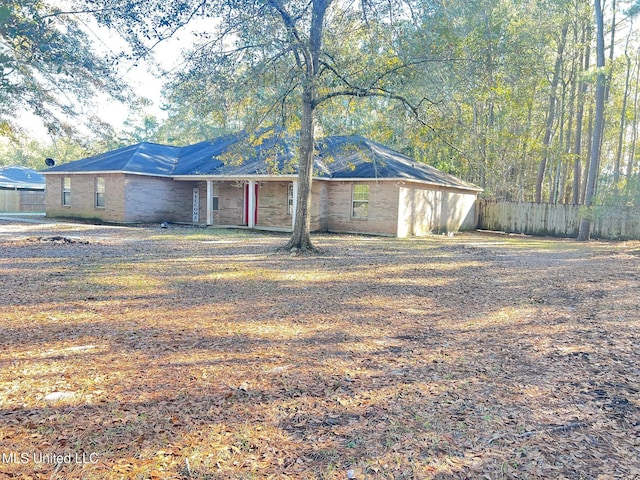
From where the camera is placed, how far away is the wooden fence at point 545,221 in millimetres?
21891

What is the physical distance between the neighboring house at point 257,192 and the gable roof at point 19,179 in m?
14.7

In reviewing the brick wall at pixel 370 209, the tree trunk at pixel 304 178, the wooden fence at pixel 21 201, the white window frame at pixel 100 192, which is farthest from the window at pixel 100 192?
the wooden fence at pixel 21 201

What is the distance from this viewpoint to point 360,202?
20.4 m

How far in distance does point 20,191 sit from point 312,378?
38.4 m

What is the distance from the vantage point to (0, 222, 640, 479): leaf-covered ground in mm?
2857

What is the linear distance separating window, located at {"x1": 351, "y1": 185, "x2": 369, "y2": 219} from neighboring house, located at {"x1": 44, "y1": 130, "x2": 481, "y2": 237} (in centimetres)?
4

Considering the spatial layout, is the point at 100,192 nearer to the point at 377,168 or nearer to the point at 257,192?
the point at 257,192

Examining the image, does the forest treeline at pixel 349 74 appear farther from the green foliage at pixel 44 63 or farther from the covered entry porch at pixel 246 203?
the covered entry porch at pixel 246 203

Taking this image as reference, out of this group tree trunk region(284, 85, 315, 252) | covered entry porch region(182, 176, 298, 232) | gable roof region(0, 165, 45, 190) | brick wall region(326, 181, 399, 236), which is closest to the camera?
tree trunk region(284, 85, 315, 252)

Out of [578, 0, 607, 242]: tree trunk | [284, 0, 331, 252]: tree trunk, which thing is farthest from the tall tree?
[578, 0, 607, 242]: tree trunk

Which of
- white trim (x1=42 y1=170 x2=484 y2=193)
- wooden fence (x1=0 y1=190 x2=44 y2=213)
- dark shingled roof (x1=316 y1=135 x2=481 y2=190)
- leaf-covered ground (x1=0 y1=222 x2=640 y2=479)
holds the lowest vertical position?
leaf-covered ground (x1=0 y1=222 x2=640 y2=479)

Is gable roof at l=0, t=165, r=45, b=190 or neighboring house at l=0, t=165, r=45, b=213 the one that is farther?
gable roof at l=0, t=165, r=45, b=190

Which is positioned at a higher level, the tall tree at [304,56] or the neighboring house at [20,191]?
the tall tree at [304,56]

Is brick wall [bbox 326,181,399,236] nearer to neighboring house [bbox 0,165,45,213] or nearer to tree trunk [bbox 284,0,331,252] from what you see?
tree trunk [bbox 284,0,331,252]
